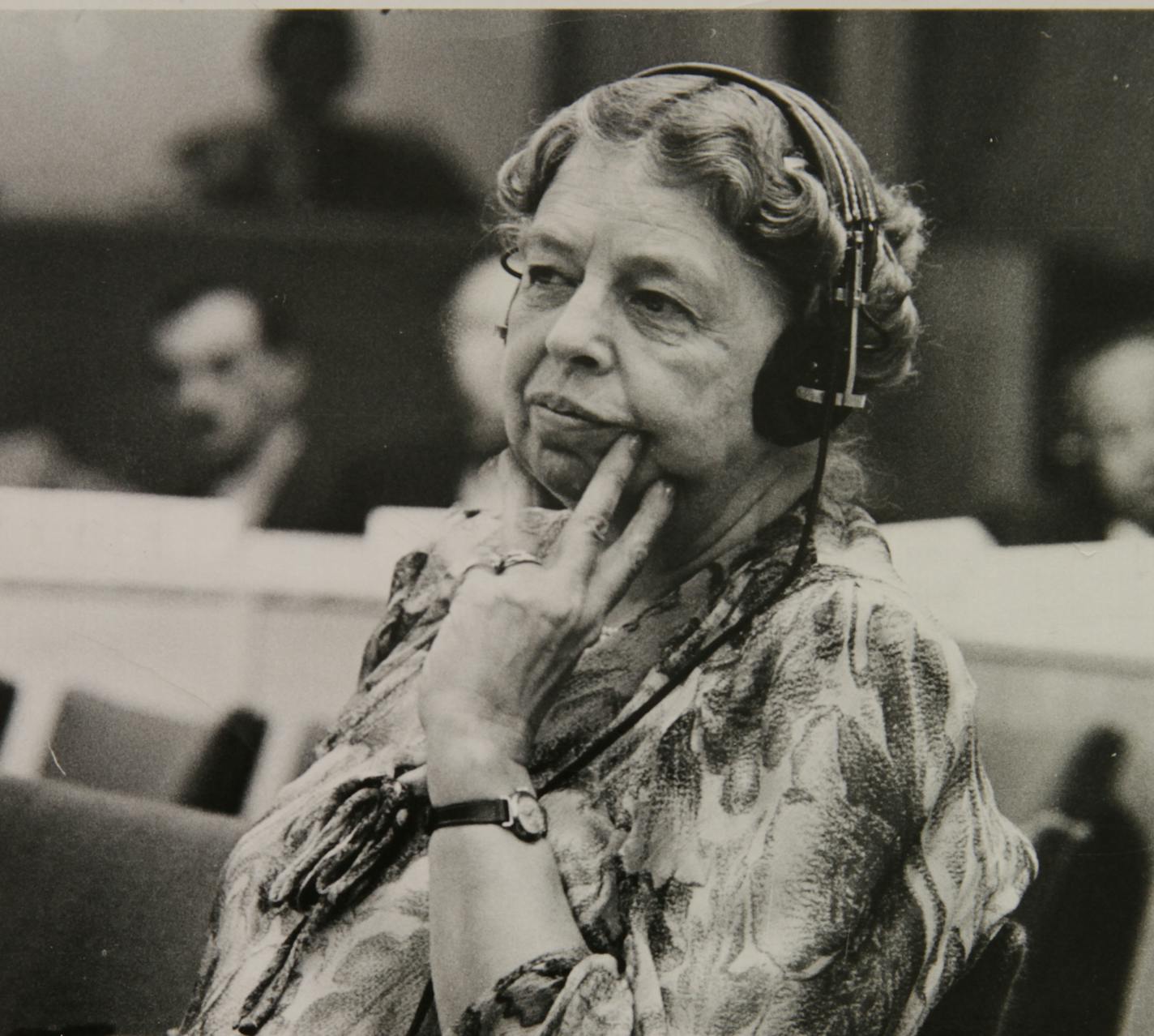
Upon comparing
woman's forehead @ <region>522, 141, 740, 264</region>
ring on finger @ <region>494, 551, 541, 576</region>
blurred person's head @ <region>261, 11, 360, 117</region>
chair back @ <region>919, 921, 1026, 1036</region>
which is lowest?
chair back @ <region>919, 921, 1026, 1036</region>

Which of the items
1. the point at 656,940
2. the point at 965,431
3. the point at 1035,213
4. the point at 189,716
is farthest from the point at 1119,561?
the point at 189,716

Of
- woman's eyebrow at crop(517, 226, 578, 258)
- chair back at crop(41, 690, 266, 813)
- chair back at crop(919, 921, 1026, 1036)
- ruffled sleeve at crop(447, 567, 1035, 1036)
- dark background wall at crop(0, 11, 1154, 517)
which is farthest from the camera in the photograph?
chair back at crop(41, 690, 266, 813)

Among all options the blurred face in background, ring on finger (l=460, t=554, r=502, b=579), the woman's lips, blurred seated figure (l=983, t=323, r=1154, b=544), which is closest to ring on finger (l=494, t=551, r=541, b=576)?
ring on finger (l=460, t=554, r=502, b=579)

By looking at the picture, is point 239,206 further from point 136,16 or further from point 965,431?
point 965,431

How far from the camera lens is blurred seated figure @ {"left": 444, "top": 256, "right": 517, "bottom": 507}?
4.66ft

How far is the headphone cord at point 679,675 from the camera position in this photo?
114cm

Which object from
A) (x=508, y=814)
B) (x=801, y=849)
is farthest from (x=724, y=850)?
(x=508, y=814)

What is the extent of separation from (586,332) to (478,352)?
10.6 inches

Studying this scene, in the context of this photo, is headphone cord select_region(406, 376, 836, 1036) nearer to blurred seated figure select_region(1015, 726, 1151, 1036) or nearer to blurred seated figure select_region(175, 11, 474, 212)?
blurred seated figure select_region(1015, 726, 1151, 1036)

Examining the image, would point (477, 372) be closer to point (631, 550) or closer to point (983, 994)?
point (631, 550)

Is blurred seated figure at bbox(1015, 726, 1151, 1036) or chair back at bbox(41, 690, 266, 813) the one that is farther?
chair back at bbox(41, 690, 266, 813)

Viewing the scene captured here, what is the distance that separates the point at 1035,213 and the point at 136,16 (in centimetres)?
99

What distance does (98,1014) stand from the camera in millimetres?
1442

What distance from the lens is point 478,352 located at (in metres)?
1.43
